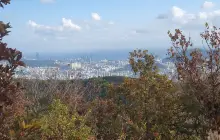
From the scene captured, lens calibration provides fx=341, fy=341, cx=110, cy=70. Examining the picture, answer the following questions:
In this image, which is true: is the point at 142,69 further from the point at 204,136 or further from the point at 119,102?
the point at 204,136

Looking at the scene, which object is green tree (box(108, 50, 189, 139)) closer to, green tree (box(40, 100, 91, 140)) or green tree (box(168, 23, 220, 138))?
green tree (box(168, 23, 220, 138))

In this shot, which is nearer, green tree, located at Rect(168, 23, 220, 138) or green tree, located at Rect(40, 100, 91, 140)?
green tree, located at Rect(40, 100, 91, 140)

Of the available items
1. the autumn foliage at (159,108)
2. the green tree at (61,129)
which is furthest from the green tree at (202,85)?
the green tree at (61,129)

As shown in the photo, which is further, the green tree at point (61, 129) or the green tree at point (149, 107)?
the green tree at point (149, 107)

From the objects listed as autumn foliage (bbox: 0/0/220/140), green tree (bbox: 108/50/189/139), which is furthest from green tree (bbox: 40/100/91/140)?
green tree (bbox: 108/50/189/139)

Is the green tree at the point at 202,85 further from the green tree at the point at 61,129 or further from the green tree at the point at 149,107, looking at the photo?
the green tree at the point at 61,129

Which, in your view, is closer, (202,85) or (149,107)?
(202,85)

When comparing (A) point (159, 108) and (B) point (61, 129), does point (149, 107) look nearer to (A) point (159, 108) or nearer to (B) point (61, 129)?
(A) point (159, 108)

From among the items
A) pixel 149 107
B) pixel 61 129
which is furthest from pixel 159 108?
pixel 61 129

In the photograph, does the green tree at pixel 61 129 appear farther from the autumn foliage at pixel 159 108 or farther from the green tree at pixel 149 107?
the green tree at pixel 149 107

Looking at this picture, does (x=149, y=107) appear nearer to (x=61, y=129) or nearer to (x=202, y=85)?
(x=202, y=85)

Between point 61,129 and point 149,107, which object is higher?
point 149,107

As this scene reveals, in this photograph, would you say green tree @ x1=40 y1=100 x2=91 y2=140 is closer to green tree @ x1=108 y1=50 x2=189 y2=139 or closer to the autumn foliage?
the autumn foliage

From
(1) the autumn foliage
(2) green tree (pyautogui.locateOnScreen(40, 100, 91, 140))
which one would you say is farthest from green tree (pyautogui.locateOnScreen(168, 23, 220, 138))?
(2) green tree (pyautogui.locateOnScreen(40, 100, 91, 140))
